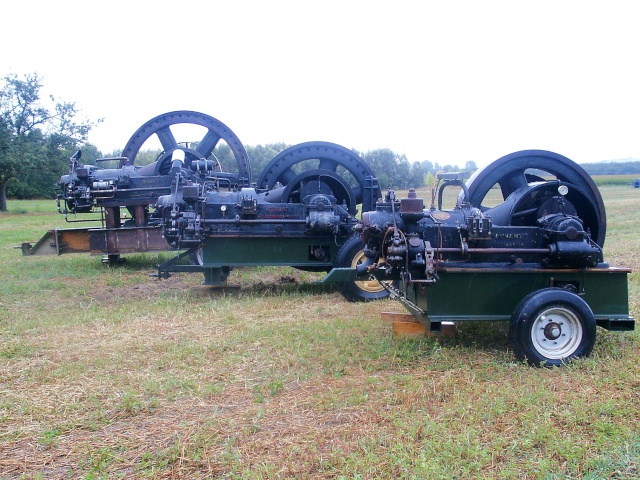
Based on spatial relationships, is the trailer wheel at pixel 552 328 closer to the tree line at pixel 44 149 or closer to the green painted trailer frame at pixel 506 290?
the green painted trailer frame at pixel 506 290

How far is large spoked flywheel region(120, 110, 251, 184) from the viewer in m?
12.2

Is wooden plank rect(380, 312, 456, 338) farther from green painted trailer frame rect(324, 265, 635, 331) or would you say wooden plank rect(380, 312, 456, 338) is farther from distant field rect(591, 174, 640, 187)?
distant field rect(591, 174, 640, 187)

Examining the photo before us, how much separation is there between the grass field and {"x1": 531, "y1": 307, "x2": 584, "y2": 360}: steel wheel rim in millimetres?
192

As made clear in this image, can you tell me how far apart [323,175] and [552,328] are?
482 centimetres

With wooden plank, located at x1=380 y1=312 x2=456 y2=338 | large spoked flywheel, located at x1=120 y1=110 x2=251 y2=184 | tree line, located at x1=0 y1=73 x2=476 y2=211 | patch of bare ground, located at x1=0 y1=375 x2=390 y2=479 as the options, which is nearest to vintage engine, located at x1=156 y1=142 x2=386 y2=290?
wooden plank, located at x1=380 y1=312 x2=456 y2=338

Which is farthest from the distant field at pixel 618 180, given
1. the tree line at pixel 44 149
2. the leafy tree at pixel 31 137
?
the leafy tree at pixel 31 137

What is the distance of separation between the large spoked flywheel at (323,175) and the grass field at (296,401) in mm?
2266

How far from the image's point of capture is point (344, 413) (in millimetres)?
4484

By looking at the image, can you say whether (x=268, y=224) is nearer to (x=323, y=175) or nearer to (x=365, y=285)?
(x=323, y=175)

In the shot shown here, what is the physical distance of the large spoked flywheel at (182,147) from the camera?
1223cm

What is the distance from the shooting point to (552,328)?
5359 millimetres

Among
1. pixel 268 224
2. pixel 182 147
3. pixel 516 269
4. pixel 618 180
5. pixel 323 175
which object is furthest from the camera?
pixel 618 180

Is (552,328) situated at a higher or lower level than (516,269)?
lower

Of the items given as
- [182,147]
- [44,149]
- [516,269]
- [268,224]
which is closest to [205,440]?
[516,269]
